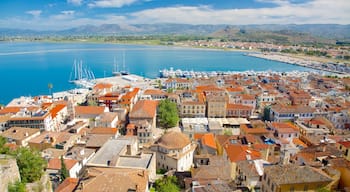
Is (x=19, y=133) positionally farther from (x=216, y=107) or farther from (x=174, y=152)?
(x=216, y=107)

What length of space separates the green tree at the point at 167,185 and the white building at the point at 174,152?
14.2ft

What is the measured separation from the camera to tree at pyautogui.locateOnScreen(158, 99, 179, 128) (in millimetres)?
47000

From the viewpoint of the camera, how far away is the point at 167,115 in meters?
47.0

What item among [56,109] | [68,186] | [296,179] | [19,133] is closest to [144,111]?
[56,109]

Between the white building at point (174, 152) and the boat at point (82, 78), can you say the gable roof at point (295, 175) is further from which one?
the boat at point (82, 78)

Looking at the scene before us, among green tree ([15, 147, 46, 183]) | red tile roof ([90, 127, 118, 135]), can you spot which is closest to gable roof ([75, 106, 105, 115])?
red tile roof ([90, 127, 118, 135])

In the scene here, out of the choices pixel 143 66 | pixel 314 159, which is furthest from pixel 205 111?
pixel 143 66

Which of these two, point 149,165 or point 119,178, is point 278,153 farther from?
point 119,178

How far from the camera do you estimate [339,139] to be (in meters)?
37.1

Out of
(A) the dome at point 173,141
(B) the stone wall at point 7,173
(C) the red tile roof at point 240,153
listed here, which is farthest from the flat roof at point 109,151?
(C) the red tile roof at point 240,153

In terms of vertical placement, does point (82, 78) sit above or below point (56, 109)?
below

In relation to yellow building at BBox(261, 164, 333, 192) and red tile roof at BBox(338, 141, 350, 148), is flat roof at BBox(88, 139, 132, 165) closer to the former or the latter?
yellow building at BBox(261, 164, 333, 192)

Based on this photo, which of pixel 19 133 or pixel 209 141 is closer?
pixel 209 141

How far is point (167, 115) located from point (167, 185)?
23.4 m
